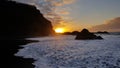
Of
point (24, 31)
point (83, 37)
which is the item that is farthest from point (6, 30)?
point (83, 37)

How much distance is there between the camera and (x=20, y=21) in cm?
13988

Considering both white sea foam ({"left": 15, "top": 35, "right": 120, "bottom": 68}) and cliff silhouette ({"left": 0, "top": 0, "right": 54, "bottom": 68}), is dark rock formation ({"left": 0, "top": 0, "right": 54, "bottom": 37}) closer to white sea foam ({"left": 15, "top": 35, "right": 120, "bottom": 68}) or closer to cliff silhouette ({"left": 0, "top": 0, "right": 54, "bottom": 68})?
cliff silhouette ({"left": 0, "top": 0, "right": 54, "bottom": 68})

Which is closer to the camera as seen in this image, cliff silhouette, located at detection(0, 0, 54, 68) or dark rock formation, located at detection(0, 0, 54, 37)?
cliff silhouette, located at detection(0, 0, 54, 68)

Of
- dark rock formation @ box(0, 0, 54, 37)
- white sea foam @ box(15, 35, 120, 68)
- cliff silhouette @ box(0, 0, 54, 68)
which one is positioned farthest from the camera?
dark rock formation @ box(0, 0, 54, 37)

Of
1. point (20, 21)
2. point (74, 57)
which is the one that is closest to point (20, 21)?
point (20, 21)

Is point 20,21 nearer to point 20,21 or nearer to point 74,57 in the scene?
point 20,21

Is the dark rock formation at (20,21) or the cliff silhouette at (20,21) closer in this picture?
the cliff silhouette at (20,21)

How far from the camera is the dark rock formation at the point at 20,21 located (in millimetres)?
123650

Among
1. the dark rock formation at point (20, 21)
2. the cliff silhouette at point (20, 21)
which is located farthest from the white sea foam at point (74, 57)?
the dark rock formation at point (20, 21)

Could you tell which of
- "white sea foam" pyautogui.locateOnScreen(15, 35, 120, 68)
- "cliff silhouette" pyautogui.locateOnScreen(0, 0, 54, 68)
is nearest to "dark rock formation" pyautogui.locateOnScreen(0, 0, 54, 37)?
"cliff silhouette" pyautogui.locateOnScreen(0, 0, 54, 68)

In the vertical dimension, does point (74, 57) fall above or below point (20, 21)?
below

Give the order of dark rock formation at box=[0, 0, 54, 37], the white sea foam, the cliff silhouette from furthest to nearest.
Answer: dark rock formation at box=[0, 0, 54, 37]
the cliff silhouette
the white sea foam

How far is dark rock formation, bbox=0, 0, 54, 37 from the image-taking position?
4868 inches

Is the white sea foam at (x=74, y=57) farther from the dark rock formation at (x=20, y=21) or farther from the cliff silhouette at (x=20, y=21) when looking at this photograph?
the dark rock formation at (x=20, y=21)
